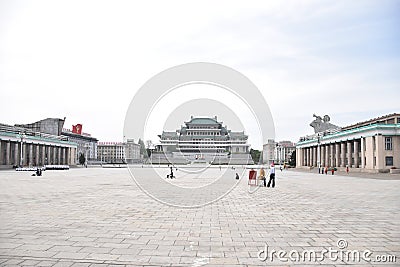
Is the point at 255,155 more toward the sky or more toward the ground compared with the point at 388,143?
more toward the ground

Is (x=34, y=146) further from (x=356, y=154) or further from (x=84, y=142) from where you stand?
(x=356, y=154)

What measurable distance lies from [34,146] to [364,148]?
66.2 metres

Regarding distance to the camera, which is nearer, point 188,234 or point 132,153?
point 188,234

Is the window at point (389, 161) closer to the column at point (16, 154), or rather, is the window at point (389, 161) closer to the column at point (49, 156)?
the column at point (16, 154)

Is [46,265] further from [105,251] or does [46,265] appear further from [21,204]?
[21,204]

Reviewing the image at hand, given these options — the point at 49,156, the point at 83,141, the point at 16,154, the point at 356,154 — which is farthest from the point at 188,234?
the point at 83,141

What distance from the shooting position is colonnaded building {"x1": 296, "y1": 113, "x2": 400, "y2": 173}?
46156 mm

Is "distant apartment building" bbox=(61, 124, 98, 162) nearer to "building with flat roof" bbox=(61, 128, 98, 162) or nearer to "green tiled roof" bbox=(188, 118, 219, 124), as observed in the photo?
"building with flat roof" bbox=(61, 128, 98, 162)

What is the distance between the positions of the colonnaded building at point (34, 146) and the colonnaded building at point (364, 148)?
5659cm

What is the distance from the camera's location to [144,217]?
9.22 meters

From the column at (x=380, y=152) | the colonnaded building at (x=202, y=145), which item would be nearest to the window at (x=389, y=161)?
the column at (x=380, y=152)

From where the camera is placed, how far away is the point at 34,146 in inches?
2879

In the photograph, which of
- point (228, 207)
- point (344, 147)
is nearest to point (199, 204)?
point (228, 207)

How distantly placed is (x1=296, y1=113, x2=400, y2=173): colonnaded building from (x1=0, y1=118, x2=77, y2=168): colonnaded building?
56.6 metres
